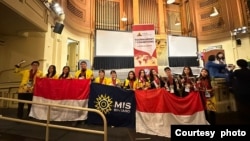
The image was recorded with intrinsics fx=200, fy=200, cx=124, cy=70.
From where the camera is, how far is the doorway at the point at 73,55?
9.80 m

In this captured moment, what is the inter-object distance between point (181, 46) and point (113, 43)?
13.9 feet

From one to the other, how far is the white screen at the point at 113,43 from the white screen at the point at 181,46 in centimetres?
266

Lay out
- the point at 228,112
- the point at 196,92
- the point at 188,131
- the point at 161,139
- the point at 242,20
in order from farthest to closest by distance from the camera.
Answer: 1. the point at 242,20
2. the point at 228,112
3. the point at 196,92
4. the point at 161,139
5. the point at 188,131

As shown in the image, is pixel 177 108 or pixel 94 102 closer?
pixel 177 108

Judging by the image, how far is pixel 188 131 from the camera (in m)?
2.04

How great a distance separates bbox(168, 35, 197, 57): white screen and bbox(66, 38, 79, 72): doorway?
5.02 m

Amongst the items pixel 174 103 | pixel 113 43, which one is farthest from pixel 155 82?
pixel 113 43

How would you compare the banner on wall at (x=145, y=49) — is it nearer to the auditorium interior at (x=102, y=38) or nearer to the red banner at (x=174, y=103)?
the auditorium interior at (x=102, y=38)

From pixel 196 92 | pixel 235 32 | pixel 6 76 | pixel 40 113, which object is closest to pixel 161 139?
pixel 196 92

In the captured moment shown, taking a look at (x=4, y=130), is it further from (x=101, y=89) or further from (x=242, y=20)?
(x=242, y=20)

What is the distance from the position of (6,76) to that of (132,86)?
492 centimetres

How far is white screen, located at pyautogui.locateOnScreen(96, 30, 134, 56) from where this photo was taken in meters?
9.11

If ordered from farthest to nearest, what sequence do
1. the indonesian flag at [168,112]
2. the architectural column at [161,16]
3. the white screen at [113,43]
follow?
the architectural column at [161,16] → the white screen at [113,43] → the indonesian flag at [168,112]

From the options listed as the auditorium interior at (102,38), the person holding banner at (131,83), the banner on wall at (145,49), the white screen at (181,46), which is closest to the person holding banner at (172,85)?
the person holding banner at (131,83)
